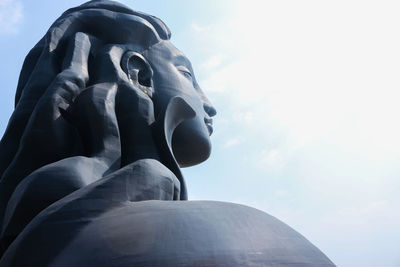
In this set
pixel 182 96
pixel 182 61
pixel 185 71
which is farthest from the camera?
pixel 182 61

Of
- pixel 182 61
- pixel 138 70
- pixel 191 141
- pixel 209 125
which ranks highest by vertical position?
pixel 182 61

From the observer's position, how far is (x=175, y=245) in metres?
3.31

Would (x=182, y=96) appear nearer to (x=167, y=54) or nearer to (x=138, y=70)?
(x=138, y=70)

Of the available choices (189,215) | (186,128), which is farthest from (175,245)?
(186,128)

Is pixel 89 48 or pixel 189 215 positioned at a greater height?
pixel 89 48

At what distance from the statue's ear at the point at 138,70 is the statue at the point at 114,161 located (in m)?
0.02

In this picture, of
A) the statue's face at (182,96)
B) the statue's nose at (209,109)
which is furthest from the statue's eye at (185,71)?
the statue's nose at (209,109)

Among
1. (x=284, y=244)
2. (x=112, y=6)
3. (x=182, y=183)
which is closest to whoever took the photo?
(x=284, y=244)

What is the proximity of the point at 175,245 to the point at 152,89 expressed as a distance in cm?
363

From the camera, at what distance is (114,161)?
530 centimetres

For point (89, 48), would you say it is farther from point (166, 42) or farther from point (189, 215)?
point (189, 215)

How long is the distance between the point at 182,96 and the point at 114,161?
1.86m

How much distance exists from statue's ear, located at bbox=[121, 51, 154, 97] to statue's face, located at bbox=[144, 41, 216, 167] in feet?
0.33

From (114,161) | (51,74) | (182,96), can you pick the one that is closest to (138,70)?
(182,96)
